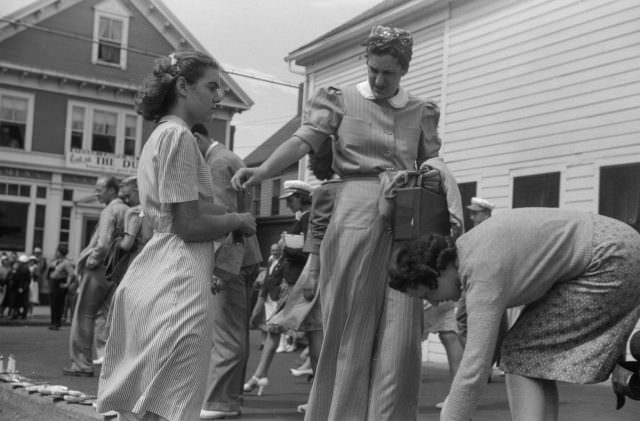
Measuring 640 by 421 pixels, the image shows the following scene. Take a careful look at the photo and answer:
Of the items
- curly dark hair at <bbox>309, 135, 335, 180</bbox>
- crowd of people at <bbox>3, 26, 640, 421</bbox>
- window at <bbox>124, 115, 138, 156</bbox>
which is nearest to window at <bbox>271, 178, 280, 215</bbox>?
window at <bbox>124, 115, 138, 156</bbox>

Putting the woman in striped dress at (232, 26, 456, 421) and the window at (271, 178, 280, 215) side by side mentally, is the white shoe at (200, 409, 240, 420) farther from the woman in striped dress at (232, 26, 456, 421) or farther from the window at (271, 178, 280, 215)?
the window at (271, 178, 280, 215)

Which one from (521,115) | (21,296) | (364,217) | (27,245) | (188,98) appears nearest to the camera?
(188,98)

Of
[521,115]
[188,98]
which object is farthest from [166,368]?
[521,115]

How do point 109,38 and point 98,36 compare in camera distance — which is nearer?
point 98,36

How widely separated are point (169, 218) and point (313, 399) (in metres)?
1.49

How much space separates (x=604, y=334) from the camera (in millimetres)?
3584

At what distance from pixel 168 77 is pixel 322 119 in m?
1.12

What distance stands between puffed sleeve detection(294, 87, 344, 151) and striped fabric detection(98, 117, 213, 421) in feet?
3.78

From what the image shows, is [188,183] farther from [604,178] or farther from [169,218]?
[604,178]

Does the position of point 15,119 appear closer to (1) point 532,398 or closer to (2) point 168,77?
(2) point 168,77

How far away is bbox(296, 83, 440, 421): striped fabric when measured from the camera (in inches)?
178

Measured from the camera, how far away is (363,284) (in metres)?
4.60

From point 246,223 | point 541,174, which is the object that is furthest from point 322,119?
point 541,174

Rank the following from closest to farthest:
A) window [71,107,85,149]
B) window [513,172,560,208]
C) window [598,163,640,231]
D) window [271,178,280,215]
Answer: window [598,163,640,231] → window [513,172,560,208] → window [71,107,85,149] → window [271,178,280,215]
